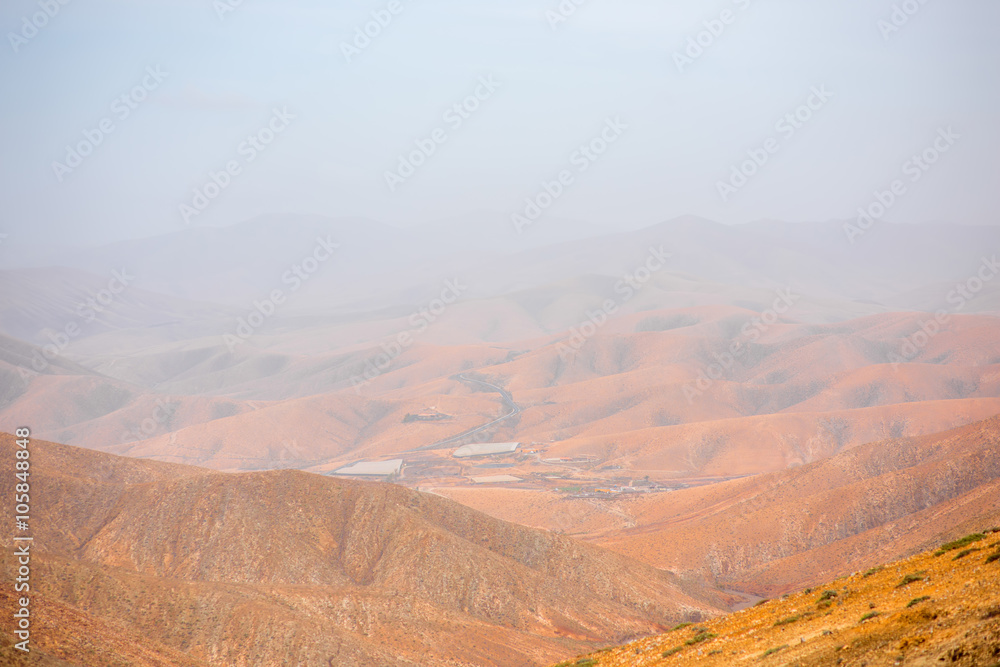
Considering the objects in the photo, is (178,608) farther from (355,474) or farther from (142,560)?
(355,474)

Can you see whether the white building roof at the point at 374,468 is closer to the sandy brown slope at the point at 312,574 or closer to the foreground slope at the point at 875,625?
the sandy brown slope at the point at 312,574

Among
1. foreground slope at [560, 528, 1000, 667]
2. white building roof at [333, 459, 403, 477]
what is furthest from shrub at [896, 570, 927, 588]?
white building roof at [333, 459, 403, 477]

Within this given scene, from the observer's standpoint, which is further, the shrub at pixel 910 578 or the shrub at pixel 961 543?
the shrub at pixel 961 543

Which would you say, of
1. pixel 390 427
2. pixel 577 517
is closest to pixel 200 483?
pixel 577 517

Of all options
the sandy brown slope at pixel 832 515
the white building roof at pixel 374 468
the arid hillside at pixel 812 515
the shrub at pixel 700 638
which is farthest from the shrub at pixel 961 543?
the white building roof at pixel 374 468

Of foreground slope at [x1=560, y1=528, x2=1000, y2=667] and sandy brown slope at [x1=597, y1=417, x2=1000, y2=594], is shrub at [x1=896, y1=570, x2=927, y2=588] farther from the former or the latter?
sandy brown slope at [x1=597, y1=417, x2=1000, y2=594]

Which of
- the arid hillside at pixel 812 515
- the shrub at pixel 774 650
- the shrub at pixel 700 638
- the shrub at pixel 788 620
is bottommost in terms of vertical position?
the arid hillside at pixel 812 515

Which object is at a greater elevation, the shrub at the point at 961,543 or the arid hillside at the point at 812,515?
the shrub at the point at 961,543

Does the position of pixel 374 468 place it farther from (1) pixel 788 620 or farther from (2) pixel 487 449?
(1) pixel 788 620

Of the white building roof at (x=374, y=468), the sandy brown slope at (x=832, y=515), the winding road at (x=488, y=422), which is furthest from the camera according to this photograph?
the winding road at (x=488, y=422)
